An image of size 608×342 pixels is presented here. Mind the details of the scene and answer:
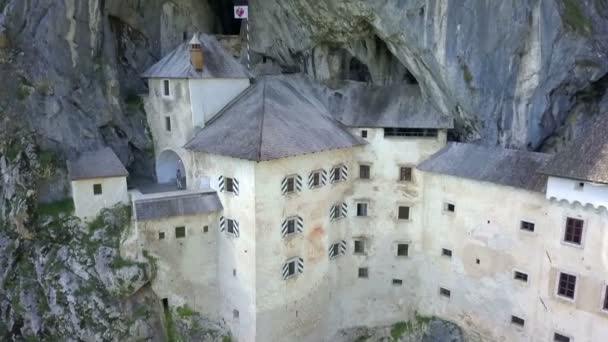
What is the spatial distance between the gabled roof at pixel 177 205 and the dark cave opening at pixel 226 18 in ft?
60.0

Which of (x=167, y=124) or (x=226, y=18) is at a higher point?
(x=226, y=18)

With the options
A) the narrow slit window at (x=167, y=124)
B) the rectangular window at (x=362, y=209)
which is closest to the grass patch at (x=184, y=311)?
the narrow slit window at (x=167, y=124)

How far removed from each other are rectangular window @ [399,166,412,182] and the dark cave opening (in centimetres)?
1976

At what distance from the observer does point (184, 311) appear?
1289 inches

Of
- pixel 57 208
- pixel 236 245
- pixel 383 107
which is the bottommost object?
pixel 236 245

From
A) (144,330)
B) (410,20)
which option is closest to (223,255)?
(144,330)

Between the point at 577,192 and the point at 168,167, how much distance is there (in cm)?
2733

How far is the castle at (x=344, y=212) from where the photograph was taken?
93.2 ft

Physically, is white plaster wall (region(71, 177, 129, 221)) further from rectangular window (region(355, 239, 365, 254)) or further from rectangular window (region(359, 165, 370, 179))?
rectangular window (region(355, 239, 365, 254))

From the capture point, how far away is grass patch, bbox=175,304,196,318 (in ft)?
107

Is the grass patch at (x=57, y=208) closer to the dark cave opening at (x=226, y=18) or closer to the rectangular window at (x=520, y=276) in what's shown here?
the dark cave opening at (x=226, y=18)

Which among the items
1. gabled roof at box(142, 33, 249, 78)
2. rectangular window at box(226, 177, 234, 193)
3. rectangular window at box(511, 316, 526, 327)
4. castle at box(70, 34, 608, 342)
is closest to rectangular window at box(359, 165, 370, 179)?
castle at box(70, 34, 608, 342)

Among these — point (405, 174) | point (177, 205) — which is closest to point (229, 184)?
point (177, 205)

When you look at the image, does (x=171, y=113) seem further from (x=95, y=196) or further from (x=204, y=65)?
(x=95, y=196)
